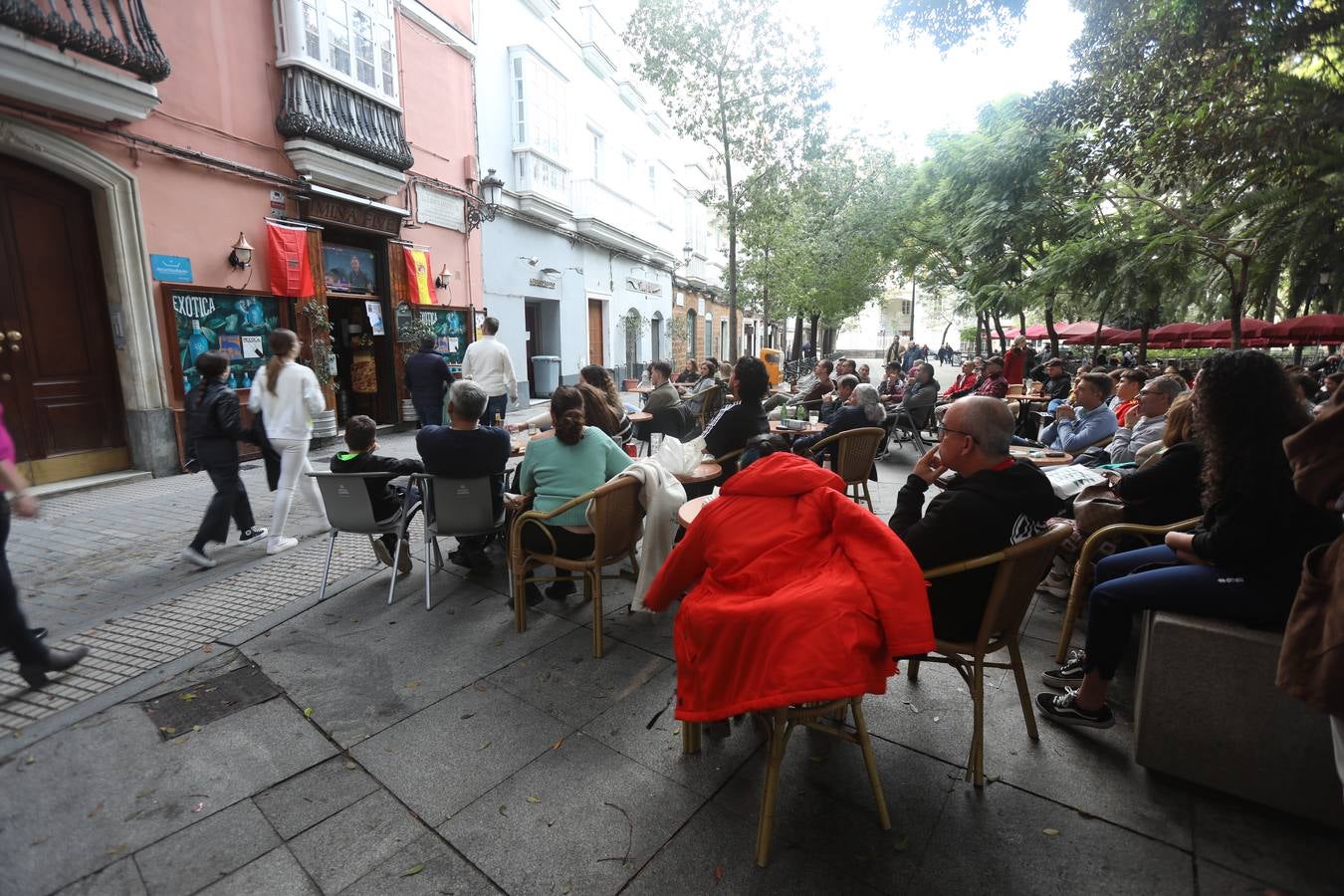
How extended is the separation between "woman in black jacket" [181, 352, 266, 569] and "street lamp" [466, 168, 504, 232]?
25.3ft

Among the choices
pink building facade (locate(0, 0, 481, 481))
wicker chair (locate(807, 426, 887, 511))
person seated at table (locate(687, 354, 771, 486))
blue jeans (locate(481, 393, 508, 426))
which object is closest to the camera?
person seated at table (locate(687, 354, 771, 486))

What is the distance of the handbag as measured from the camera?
3391 mm

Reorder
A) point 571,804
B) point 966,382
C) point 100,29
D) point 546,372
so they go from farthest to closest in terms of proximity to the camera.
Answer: point 546,372 < point 966,382 < point 100,29 < point 571,804

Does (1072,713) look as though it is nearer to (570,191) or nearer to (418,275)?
(418,275)

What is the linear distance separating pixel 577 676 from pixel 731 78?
11.6 metres

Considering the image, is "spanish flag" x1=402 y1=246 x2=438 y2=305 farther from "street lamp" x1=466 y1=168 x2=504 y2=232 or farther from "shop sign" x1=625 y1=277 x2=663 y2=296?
"shop sign" x1=625 y1=277 x2=663 y2=296

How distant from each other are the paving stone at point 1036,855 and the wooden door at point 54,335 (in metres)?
8.54

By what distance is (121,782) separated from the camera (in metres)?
2.33

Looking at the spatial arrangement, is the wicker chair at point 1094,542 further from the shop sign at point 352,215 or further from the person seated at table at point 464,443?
the shop sign at point 352,215

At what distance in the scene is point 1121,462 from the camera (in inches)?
166

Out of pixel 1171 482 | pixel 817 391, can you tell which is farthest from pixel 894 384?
pixel 1171 482

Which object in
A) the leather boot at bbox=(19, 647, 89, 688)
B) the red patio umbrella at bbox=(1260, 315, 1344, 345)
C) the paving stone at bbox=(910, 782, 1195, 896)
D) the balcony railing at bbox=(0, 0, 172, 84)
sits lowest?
the paving stone at bbox=(910, 782, 1195, 896)

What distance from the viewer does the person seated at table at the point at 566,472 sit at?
11.1 ft

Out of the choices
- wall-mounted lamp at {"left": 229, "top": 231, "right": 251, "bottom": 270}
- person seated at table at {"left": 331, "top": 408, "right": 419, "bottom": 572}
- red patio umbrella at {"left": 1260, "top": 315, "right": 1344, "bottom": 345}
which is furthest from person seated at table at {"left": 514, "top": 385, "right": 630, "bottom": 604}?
red patio umbrella at {"left": 1260, "top": 315, "right": 1344, "bottom": 345}
